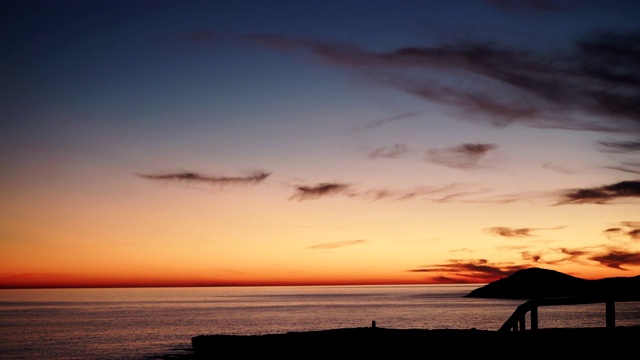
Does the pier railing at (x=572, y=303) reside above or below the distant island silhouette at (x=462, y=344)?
above

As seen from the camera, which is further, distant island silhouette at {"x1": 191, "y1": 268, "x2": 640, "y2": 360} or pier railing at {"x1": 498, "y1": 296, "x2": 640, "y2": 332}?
pier railing at {"x1": 498, "y1": 296, "x2": 640, "y2": 332}

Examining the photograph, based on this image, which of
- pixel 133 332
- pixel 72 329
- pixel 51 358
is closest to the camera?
pixel 51 358

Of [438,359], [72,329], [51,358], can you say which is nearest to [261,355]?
[438,359]

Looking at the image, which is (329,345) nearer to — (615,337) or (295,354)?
(295,354)

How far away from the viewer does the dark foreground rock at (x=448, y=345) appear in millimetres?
11641

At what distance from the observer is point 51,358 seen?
6919 cm

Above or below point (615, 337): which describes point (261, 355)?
below

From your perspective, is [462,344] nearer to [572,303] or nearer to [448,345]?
[448,345]

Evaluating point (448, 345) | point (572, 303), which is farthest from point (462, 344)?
point (572, 303)

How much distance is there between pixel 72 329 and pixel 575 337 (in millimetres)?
109209

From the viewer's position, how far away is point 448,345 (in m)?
13.3

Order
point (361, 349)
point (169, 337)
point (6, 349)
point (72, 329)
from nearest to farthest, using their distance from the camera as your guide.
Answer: point (361, 349), point (6, 349), point (169, 337), point (72, 329)

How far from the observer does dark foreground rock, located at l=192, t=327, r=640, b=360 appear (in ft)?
38.2

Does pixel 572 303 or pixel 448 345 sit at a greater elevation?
pixel 572 303
